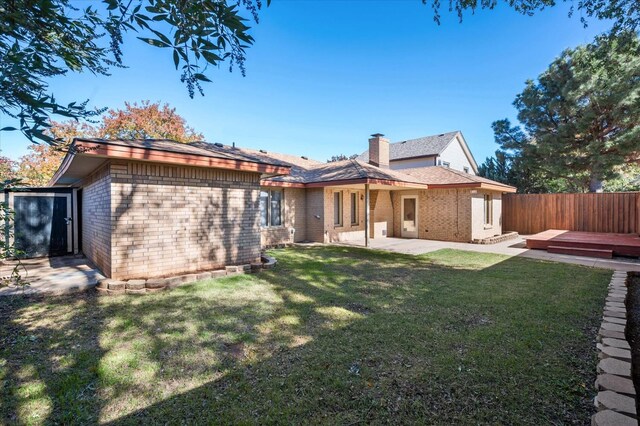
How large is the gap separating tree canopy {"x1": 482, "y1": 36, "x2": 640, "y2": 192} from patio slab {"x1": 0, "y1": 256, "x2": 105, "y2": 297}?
69.2ft

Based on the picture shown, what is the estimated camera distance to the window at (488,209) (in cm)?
1589

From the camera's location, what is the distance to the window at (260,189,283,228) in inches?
499

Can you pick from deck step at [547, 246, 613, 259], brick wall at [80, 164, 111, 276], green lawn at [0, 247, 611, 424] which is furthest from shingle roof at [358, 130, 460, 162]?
brick wall at [80, 164, 111, 276]

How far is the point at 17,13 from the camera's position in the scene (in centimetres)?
211

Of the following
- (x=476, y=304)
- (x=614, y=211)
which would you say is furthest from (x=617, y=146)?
(x=476, y=304)

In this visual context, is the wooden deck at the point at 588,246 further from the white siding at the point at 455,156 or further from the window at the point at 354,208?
the white siding at the point at 455,156

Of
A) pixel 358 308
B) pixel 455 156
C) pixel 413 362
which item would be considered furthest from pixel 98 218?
pixel 455 156

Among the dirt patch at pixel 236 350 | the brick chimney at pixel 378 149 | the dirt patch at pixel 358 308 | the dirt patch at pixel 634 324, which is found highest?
the brick chimney at pixel 378 149

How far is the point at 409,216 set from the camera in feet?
54.1

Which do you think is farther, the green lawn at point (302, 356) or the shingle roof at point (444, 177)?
the shingle roof at point (444, 177)

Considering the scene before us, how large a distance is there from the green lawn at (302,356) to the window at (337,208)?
26.8ft

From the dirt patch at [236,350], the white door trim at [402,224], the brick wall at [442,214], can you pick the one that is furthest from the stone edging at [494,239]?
the dirt patch at [236,350]

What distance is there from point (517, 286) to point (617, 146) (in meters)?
16.7

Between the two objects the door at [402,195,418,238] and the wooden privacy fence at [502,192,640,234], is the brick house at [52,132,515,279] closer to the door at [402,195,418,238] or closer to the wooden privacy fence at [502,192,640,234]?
the door at [402,195,418,238]
